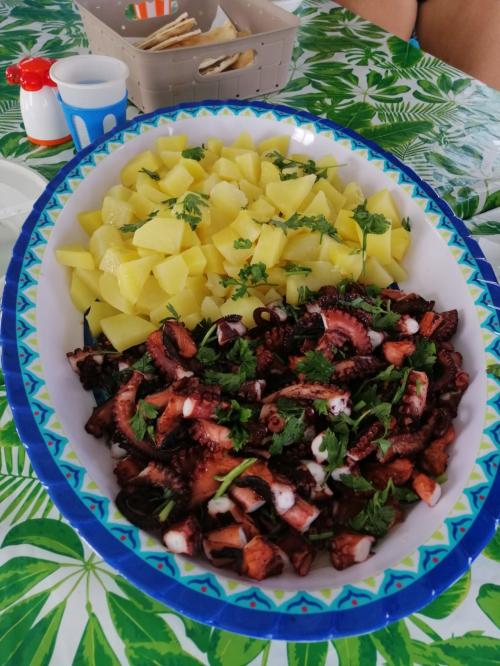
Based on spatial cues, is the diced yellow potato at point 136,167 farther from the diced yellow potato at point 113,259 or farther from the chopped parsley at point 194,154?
the diced yellow potato at point 113,259

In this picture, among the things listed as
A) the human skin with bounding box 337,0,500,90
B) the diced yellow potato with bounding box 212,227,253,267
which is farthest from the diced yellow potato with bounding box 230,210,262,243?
the human skin with bounding box 337,0,500,90

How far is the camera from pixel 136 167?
162 centimetres

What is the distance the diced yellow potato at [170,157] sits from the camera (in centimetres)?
165

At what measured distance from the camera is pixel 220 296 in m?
1.43

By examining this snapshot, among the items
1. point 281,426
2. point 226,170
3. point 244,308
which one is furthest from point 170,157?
point 281,426

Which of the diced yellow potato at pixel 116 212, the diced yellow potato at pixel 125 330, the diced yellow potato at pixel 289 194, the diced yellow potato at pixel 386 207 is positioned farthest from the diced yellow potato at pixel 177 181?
the diced yellow potato at pixel 386 207

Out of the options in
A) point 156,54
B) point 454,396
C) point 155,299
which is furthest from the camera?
point 156,54

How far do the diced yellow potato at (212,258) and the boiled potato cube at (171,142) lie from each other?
452 millimetres

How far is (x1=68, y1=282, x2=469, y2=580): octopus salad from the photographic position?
3.12 feet

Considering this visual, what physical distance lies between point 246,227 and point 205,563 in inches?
34.3

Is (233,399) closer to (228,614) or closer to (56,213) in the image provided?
(228,614)

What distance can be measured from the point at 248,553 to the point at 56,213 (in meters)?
1.02

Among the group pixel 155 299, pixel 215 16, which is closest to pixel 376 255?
pixel 155 299

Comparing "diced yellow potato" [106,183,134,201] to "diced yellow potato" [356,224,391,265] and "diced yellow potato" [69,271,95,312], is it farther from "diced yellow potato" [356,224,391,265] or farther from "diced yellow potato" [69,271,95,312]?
"diced yellow potato" [356,224,391,265]
